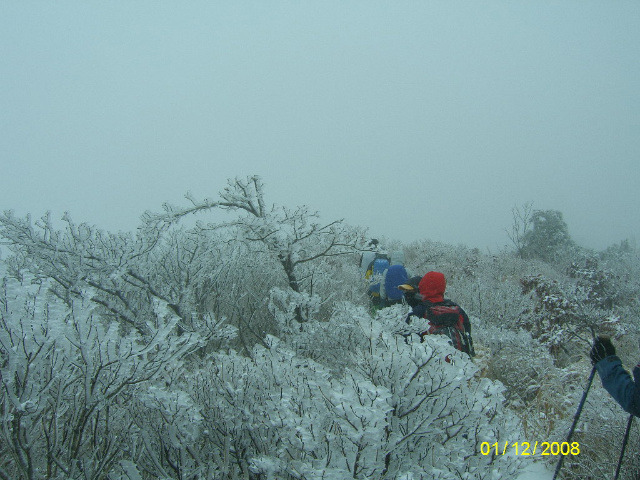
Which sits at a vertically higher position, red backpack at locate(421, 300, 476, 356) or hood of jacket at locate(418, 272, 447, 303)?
hood of jacket at locate(418, 272, 447, 303)

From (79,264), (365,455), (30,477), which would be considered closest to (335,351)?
(365,455)

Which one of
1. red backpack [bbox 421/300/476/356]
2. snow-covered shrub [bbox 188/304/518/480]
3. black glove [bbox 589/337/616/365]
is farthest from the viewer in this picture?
red backpack [bbox 421/300/476/356]

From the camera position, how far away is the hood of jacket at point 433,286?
392cm

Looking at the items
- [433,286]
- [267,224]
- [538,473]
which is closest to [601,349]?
[433,286]

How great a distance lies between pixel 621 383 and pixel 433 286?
1.78 metres

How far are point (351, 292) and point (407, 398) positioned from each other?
526 centimetres

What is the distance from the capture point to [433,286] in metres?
3.94

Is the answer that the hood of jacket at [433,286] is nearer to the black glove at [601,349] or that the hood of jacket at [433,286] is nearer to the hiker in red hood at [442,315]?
the hiker in red hood at [442,315]

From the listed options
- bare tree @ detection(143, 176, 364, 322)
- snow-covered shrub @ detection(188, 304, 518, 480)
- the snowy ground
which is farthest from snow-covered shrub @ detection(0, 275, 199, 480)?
the snowy ground

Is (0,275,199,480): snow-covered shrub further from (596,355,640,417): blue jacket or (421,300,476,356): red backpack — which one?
(596,355,640,417): blue jacket

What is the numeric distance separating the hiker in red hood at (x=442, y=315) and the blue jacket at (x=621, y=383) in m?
1.27

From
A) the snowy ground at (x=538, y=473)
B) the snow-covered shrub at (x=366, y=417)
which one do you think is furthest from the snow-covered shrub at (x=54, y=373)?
the snowy ground at (x=538, y=473)

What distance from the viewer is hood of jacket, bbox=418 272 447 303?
3916 mm

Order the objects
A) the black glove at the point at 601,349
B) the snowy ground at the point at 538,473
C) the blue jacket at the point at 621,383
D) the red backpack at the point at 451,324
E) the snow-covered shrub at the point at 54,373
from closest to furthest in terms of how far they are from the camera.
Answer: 1. the snow-covered shrub at the point at 54,373
2. the blue jacket at the point at 621,383
3. the black glove at the point at 601,349
4. the snowy ground at the point at 538,473
5. the red backpack at the point at 451,324
